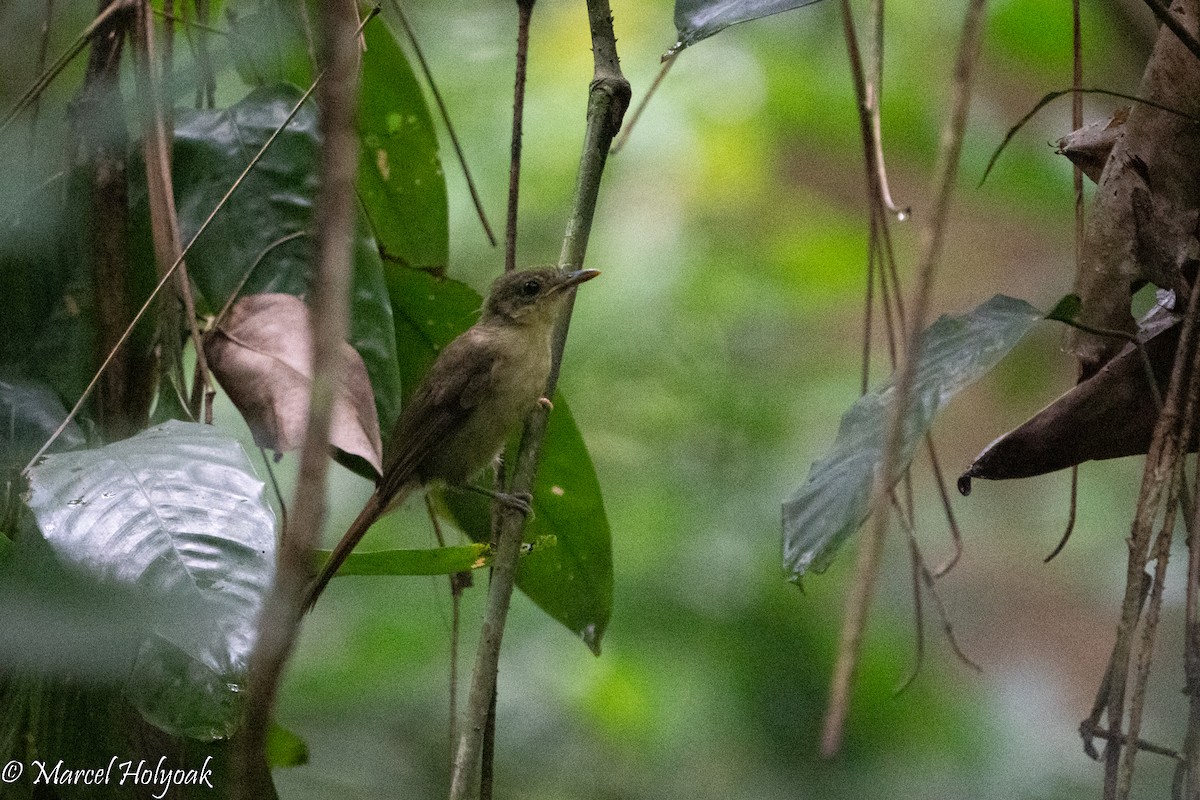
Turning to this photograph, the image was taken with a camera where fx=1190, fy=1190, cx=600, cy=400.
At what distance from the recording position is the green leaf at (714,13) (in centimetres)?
194

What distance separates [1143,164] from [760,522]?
2.65 m

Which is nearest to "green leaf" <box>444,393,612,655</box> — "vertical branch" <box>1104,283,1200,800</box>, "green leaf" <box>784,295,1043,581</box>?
"green leaf" <box>784,295,1043,581</box>

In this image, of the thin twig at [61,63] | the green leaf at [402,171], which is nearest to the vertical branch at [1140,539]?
the green leaf at [402,171]

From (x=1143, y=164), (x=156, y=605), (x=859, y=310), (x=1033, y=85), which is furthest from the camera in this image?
(x=859, y=310)

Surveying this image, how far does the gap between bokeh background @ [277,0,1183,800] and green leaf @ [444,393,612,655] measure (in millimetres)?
1426

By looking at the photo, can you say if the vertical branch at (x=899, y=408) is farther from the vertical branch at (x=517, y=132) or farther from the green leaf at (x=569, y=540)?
the green leaf at (x=569, y=540)

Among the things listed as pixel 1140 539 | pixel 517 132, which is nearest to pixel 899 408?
pixel 1140 539

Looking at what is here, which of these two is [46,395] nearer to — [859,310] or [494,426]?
[494,426]

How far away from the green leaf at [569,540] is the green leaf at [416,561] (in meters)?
0.64

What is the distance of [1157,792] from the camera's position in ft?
10.1

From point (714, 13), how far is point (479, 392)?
71.6 inches

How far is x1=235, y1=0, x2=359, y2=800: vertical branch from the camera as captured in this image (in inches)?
26.6

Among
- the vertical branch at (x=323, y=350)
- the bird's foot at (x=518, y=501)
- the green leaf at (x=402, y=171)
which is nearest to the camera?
the vertical branch at (x=323, y=350)

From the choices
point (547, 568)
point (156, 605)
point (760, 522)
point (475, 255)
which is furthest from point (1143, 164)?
point (475, 255)
